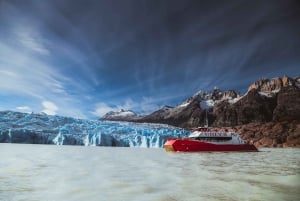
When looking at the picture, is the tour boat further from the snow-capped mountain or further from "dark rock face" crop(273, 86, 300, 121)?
"dark rock face" crop(273, 86, 300, 121)

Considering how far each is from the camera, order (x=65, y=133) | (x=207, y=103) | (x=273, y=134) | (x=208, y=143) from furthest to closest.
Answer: (x=207, y=103) → (x=273, y=134) → (x=65, y=133) → (x=208, y=143)

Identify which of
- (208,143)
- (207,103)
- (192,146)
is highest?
(207,103)

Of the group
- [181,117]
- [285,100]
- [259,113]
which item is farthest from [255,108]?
[181,117]

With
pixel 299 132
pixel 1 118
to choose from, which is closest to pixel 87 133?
pixel 1 118

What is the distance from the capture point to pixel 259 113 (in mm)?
111125

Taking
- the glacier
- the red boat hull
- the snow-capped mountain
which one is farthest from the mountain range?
the red boat hull

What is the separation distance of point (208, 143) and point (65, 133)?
21.0m

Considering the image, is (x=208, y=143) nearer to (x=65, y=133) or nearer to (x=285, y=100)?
(x=65, y=133)

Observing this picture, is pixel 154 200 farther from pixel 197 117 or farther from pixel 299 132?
pixel 197 117

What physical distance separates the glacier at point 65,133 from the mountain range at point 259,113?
78.9 ft

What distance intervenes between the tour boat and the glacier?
14932mm

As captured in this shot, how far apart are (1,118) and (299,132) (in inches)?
2022

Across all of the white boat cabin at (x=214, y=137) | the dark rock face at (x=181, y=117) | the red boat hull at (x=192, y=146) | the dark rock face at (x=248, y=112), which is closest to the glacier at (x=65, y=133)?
the white boat cabin at (x=214, y=137)

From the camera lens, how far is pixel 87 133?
37875mm
